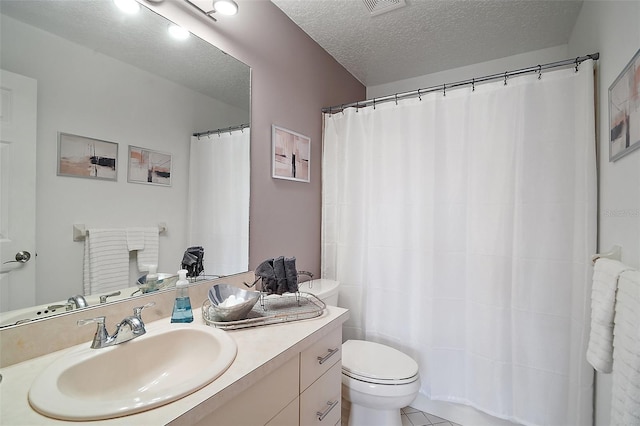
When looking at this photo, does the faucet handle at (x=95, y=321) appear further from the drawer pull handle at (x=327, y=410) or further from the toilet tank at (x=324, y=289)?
the toilet tank at (x=324, y=289)

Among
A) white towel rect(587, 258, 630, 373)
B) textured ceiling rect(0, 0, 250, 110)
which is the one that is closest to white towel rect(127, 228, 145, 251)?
textured ceiling rect(0, 0, 250, 110)

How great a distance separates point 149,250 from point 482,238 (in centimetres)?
169

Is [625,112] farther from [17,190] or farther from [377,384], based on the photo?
[17,190]

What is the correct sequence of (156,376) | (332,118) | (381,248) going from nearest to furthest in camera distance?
(156,376) < (381,248) < (332,118)

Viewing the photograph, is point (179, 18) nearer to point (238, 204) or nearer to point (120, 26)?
point (120, 26)

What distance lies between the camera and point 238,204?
5.10ft

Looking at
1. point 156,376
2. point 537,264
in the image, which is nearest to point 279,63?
point 156,376

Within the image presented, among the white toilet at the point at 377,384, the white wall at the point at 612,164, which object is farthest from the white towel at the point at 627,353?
the white toilet at the point at 377,384

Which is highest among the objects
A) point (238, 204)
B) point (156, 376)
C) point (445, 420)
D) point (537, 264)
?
point (238, 204)

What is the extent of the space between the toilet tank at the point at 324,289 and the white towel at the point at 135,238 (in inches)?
38.4

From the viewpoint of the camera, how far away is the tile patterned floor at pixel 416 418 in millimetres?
1806

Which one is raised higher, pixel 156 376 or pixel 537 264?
pixel 537 264

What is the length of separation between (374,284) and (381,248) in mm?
255

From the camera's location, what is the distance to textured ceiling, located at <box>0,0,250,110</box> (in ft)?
2.97
